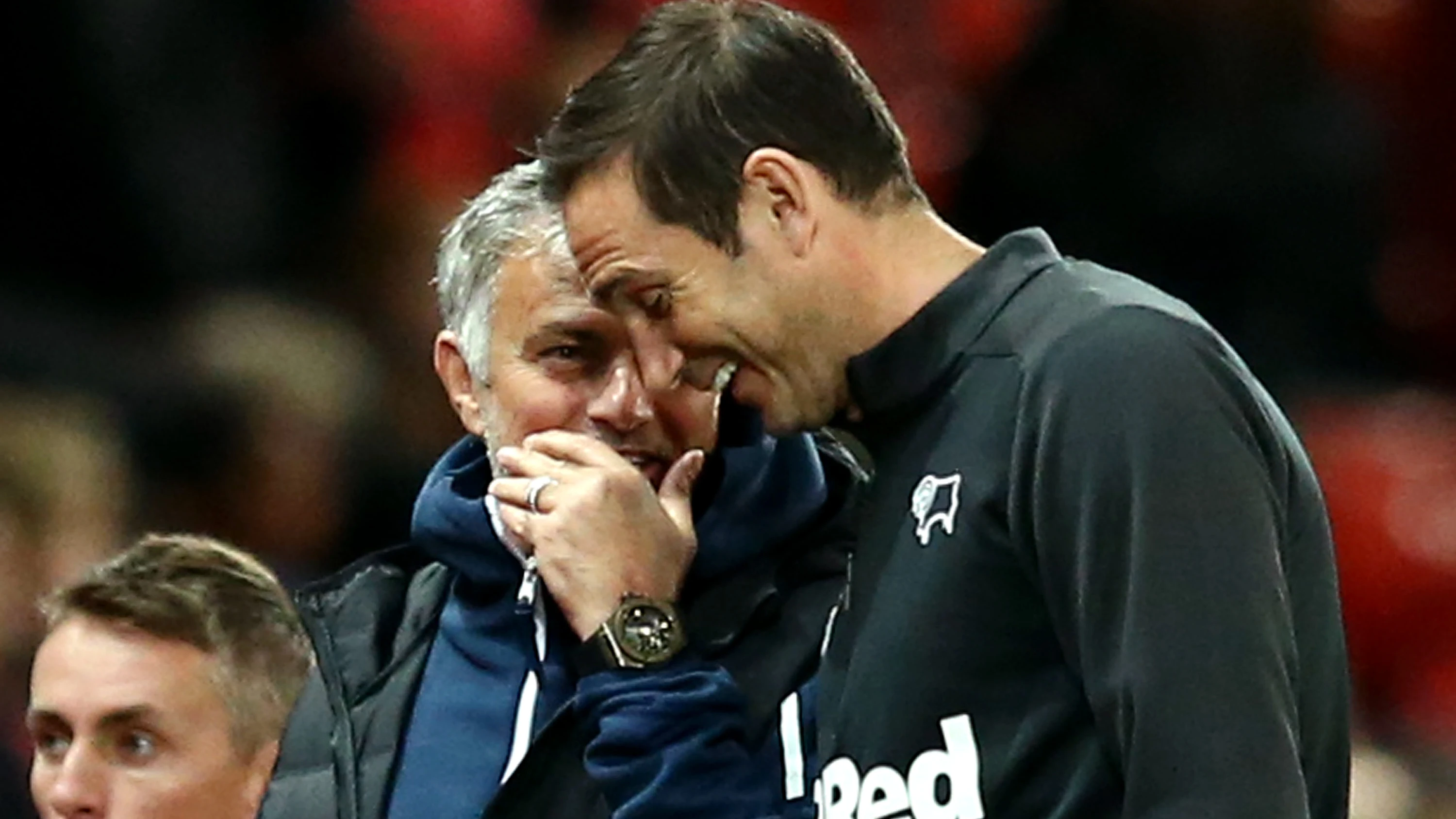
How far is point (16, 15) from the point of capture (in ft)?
17.8

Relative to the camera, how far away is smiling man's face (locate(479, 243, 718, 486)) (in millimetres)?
2920

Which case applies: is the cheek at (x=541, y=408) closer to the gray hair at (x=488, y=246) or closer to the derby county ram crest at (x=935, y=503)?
the gray hair at (x=488, y=246)

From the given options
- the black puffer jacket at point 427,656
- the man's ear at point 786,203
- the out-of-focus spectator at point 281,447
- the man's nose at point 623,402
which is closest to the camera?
the man's ear at point 786,203

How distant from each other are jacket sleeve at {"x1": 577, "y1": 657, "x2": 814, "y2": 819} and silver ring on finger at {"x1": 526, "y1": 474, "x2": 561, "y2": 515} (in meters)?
0.20

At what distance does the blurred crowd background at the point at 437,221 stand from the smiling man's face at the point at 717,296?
245 centimetres

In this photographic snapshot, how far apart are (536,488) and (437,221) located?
2812mm

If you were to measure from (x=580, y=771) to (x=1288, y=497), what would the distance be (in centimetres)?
87

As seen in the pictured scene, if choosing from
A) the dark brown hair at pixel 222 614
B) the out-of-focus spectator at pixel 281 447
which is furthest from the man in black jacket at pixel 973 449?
the out-of-focus spectator at pixel 281 447

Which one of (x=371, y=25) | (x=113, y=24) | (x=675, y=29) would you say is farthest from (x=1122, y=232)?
(x=675, y=29)

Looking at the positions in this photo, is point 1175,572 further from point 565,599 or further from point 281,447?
point 281,447

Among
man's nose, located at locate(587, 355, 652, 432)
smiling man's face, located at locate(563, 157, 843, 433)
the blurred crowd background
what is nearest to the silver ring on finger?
man's nose, located at locate(587, 355, 652, 432)

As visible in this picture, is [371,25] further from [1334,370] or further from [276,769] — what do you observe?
[276,769]

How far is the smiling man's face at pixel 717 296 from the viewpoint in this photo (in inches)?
94.3

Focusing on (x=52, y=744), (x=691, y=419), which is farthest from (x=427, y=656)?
(x=52, y=744)
